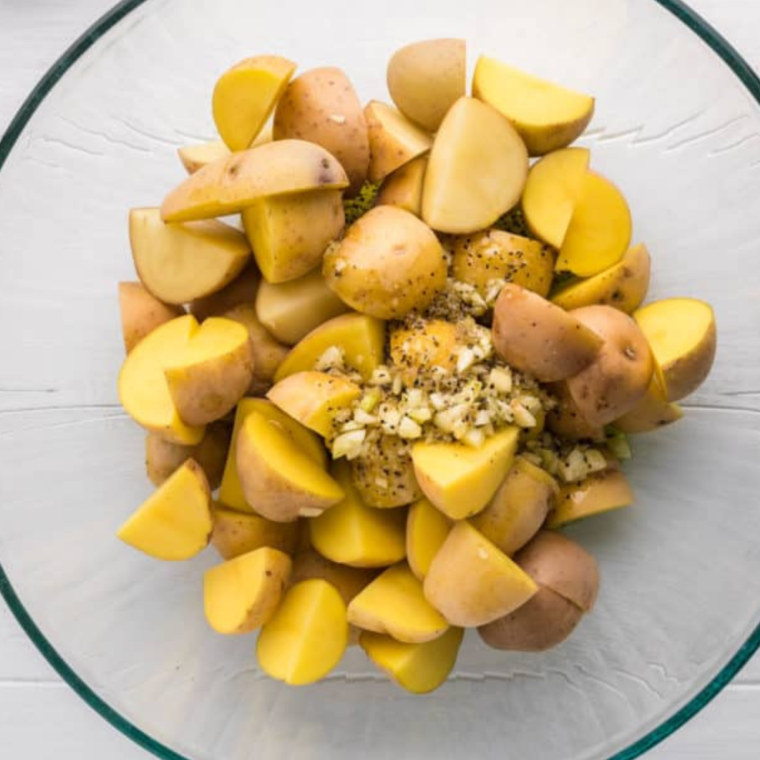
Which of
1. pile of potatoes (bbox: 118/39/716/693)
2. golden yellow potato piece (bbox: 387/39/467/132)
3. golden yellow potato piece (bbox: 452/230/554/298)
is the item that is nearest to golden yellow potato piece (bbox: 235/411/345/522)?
pile of potatoes (bbox: 118/39/716/693)

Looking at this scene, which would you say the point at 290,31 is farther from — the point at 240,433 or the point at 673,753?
the point at 673,753

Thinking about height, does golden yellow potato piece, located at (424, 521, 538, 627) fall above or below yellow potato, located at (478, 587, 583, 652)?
above

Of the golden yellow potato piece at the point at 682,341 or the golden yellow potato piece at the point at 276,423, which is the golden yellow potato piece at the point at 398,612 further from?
the golden yellow potato piece at the point at 682,341

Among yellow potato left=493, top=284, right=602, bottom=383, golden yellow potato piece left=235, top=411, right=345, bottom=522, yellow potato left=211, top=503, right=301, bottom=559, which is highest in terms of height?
yellow potato left=493, top=284, right=602, bottom=383

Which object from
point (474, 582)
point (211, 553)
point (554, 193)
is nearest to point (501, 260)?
point (554, 193)

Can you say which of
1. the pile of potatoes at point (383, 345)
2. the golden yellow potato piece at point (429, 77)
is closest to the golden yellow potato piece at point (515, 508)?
the pile of potatoes at point (383, 345)

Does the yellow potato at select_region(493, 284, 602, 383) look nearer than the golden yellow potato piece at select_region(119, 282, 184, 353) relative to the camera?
Yes

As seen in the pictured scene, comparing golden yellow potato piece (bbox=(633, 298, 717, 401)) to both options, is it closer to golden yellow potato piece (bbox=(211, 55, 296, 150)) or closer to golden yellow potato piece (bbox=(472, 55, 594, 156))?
golden yellow potato piece (bbox=(472, 55, 594, 156))
